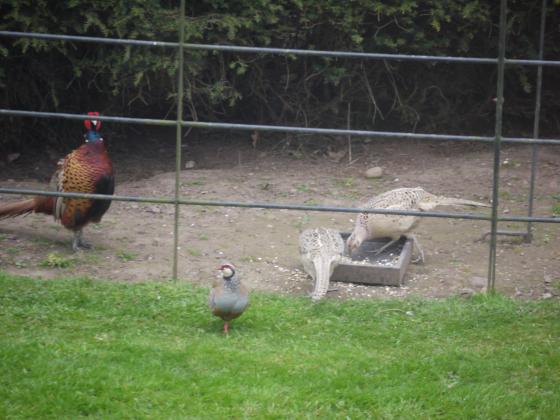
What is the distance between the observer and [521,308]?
5883mm

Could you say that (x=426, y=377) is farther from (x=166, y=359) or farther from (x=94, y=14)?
(x=94, y=14)

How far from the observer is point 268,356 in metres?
5.10

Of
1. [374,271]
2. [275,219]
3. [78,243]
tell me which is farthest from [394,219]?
[78,243]

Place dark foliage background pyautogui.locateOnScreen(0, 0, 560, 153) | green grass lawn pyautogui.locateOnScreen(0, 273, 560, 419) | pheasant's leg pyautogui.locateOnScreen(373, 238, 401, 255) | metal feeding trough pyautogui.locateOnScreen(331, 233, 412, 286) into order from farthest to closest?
dark foliage background pyautogui.locateOnScreen(0, 0, 560, 153), pheasant's leg pyautogui.locateOnScreen(373, 238, 401, 255), metal feeding trough pyautogui.locateOnScreen(331, 233, 412, 286), green grass lawn pyautogui.locateOnScreen(0, 273, 560, 419)

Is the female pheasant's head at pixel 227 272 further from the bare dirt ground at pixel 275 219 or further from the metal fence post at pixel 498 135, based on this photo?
the metal fence post at pixel 498 135

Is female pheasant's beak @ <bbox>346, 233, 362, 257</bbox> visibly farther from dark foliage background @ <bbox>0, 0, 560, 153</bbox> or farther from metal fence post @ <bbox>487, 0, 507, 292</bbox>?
dark foliage background @ <bbox>0, 0, 560, 153</bbox>

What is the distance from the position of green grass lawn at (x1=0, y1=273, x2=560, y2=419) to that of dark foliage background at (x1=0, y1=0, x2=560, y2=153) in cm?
336

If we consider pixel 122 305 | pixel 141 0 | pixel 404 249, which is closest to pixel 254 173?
pixel 141 0

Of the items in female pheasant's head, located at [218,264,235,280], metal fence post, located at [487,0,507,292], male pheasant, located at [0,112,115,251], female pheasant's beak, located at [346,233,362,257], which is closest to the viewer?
female pheasant's head, located at [218,264,235,280]

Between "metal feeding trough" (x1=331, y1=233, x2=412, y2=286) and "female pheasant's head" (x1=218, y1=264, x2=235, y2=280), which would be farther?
"metal feeding trough" (x1=331, y1=233, x2=412, y2=286)

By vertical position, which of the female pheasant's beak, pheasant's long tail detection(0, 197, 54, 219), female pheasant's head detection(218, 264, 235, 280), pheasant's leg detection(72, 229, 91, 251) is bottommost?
pheasant's leg detection(72, 229, 91, 251)

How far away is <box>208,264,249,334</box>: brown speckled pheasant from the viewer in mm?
5289

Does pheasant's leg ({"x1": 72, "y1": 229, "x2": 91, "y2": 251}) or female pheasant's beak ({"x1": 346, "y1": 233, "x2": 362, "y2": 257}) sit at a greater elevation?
female pheasant's beak ({"x1": 346, "y1": 233, "x2": 362, "y2": 257})

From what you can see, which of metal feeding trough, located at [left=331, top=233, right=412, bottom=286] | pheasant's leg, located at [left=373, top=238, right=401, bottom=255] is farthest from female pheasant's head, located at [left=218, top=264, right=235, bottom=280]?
pheasant's leg, located at [left=373, top=238, right=401, bottom=255]
